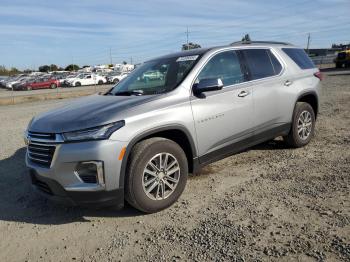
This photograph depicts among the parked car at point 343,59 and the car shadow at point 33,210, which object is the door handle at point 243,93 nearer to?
the car shadow at point 33,210

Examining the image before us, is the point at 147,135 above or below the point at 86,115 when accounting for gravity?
below

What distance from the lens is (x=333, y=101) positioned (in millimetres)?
11602

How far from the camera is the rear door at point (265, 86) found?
16.8 feet

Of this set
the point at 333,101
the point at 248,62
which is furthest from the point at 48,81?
the point at 248,62

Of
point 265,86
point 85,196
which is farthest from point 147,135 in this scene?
point 265,86

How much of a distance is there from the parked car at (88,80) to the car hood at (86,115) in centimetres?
4475

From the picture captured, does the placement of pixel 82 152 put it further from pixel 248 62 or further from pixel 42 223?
pixel 248 62

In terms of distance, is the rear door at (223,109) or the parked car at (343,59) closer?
the rear door at (223,109)

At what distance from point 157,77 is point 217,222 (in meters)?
2.22

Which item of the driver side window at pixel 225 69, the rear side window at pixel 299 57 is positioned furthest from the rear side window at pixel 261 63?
the rear side window at pixel 299 57

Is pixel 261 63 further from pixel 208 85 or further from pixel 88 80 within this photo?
pixel 88 80

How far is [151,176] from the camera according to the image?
156 inches

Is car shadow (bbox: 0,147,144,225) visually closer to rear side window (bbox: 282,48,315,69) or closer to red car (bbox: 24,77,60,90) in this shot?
rear side window (bbox: 282,48,315,69)

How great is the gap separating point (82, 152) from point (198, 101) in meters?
1.57
